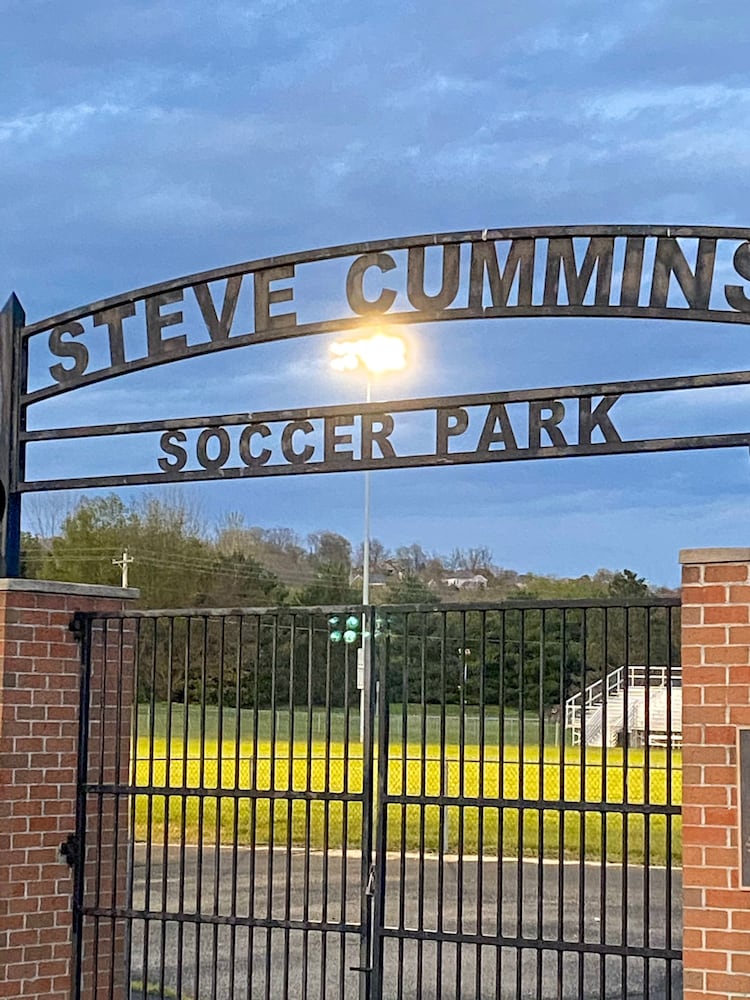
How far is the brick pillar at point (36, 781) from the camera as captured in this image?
655cm

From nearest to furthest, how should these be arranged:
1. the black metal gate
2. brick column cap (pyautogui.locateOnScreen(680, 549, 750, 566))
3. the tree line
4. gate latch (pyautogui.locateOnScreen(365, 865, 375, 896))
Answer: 1. brick column cap (pyautogui.locateOnScreen(680, 549, 750, 566))
2. the black metal gate
3. gate latch (pyautogui.locateOnScreen(365, 865, 375, 896))
4. the tree line

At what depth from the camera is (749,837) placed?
5020mm

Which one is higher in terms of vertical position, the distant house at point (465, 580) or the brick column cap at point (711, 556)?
the distant house at point (465, 580)

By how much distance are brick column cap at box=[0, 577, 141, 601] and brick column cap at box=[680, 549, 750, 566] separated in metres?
3.06

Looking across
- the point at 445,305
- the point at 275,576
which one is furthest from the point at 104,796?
the point at 275,576

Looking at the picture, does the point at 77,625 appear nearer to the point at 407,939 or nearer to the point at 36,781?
the point at 36,781

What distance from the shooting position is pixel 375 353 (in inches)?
851

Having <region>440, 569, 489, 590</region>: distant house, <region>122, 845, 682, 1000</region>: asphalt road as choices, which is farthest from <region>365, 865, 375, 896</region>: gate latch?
<region>440, 569, 489, 590</region>: distant house

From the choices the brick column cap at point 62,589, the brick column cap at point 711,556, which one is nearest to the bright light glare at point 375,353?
the brick column cap at point 62,589

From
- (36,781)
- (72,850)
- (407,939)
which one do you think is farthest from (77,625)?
(407,939)

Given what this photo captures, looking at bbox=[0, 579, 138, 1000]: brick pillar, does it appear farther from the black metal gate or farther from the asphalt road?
the asphalt road

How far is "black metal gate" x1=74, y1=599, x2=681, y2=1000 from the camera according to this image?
5.73 meters

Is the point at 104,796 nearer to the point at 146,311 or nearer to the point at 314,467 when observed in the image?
the point at 314,467

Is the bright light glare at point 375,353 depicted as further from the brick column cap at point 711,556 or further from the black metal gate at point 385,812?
the brick column cap at point 711,556
